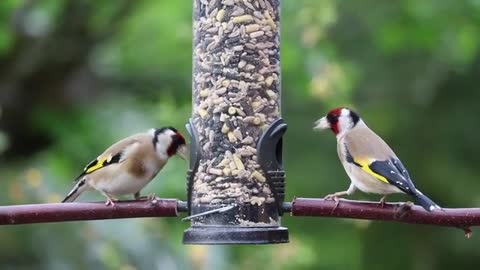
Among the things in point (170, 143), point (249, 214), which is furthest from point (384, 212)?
point (170, 143)

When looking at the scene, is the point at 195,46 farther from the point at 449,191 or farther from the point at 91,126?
the point at 449,191

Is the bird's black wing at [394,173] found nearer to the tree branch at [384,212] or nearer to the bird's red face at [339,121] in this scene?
the tree branch at [384,212]

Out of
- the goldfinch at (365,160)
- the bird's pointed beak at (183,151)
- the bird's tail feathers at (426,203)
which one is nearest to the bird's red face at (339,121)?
the goldfinch at (365,160)

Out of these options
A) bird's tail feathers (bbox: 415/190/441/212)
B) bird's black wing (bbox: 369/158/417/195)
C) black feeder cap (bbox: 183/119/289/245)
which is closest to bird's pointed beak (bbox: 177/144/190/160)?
black feeder cap (bbox: 183/119/289/245)

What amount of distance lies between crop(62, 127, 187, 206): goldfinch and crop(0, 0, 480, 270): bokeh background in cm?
223

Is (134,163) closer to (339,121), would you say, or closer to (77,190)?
(77,190)

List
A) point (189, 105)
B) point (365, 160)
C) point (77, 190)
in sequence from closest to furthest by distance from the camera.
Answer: point (365, 160)
point (77, 190)
point (189, 105)

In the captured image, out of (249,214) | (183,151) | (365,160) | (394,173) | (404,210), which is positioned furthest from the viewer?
(183,151)

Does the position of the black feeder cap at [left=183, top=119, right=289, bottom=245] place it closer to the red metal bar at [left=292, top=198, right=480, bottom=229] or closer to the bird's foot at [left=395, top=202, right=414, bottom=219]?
the red metal bar at [left=292, top=198, right=480, bottom=229]

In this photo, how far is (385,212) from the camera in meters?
6.06

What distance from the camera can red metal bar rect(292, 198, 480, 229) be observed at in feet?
19.4

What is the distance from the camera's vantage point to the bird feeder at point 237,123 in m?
6.60

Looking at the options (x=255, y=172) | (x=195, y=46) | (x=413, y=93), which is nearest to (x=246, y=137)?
(x=255, y=172)

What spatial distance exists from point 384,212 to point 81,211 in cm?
155
